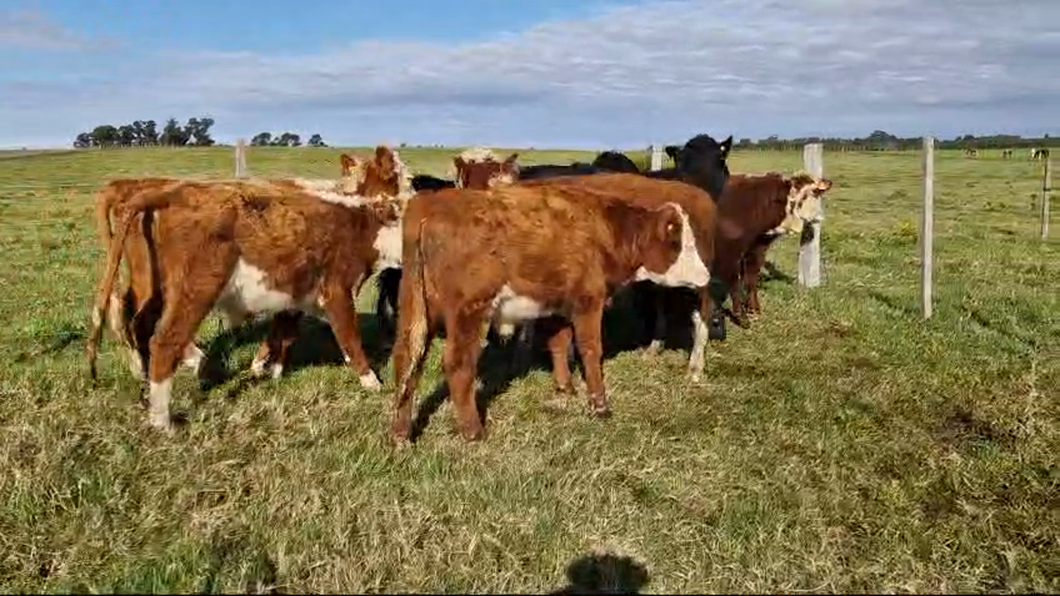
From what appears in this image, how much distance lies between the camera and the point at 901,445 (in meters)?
6.56

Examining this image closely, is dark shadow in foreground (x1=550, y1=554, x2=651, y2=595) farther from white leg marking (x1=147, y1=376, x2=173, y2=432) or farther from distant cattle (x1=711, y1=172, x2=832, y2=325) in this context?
distant cattle (x1=711, y1=172, x2=832, y2=325)

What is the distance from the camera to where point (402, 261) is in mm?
7070

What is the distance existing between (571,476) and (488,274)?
1.61 meters

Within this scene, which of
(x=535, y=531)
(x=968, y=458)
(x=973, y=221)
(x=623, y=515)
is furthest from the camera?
(x=973, y=221)

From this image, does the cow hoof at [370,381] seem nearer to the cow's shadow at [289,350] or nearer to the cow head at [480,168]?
the cow's shadow at [289,350]

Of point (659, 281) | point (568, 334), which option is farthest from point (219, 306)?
point (659, 281)

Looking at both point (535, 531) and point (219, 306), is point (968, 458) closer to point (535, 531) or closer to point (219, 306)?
point (535, 531)

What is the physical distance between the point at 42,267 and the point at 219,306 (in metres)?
9.64

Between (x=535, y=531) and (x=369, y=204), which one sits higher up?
(x=369, y=204)

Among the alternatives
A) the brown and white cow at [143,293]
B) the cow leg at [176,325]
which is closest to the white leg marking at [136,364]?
the brown and white cow at [143,293]

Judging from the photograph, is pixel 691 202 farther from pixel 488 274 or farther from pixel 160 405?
pixel 160 405

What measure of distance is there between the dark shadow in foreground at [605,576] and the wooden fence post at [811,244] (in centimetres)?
968

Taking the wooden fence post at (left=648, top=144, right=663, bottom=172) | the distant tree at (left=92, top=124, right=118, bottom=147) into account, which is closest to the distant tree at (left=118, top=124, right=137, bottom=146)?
the distant tree at (left=92, top=124, right=118, bottom=147)

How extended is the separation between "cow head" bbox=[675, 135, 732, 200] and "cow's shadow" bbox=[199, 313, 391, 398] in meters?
4.20
